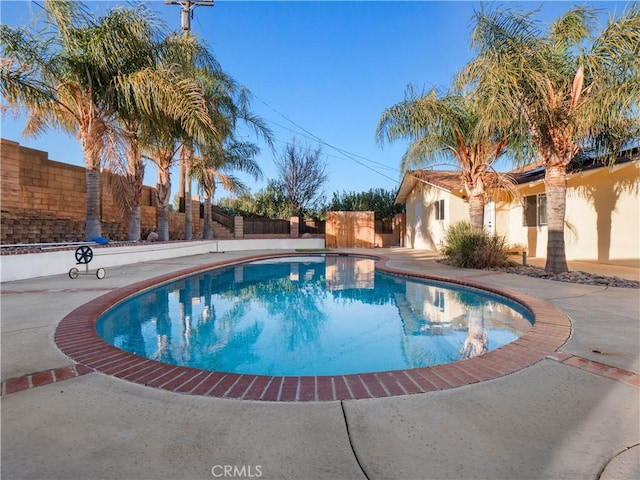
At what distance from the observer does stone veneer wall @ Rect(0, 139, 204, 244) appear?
11.0 meters

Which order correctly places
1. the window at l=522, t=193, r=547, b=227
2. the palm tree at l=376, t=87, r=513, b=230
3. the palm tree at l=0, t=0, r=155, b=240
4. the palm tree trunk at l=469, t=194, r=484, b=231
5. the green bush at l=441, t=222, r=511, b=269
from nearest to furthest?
1. the palm tree at l=0, t=0, r=155, b=240
2. the green bush at l=441, t=222, r=511, b=269
3. the palm tree at l=376, t=87, r=513, b=230
4. the palm tree trunk at l=469, t=194, r=484, b=231
5. the window at l=522, t=193, r=547, b=227

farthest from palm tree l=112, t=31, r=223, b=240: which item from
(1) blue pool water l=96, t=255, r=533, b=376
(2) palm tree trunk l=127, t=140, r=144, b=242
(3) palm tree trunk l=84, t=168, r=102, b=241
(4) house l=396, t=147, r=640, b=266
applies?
(4) house l=396, t=147, r=640, b=266

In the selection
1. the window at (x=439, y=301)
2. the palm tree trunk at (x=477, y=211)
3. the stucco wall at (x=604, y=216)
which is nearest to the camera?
the window at (x=439, y=301)

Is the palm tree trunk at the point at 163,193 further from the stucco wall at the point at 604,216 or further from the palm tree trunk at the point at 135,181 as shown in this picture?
the stucco wall at the point at 604,216

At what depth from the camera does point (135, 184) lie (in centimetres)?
1314

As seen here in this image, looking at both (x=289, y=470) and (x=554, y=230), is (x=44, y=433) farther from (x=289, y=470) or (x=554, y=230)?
(x=554, y=230)

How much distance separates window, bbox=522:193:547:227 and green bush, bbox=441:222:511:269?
3399 mm

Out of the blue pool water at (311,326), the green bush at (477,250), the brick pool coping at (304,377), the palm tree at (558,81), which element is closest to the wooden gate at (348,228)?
the green bush at (477,250)

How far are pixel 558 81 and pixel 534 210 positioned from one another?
6.93 metres

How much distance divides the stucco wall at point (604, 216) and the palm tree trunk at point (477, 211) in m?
2.84

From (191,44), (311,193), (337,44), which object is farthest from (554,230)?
(311,193)

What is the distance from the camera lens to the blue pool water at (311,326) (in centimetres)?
433

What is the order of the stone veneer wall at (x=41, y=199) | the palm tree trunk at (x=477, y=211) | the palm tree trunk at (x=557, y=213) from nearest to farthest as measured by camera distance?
1. the palm tree trunk at (x=557, y=213)
2. the stone veneer wall at (x=41, y=199)
3. the palm tree trunk at (x=477, y=211)

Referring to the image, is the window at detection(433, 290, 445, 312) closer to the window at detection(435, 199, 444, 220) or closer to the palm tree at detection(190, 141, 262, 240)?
the window at detection(435, 199, 444, 220)
